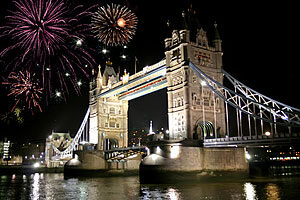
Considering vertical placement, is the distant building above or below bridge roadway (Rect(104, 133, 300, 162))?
above

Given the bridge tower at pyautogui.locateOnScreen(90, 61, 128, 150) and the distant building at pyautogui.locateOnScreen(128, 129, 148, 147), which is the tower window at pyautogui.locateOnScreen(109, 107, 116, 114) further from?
the distant building at pyautogui.locateOnScreen(128, 129, 148, 147)

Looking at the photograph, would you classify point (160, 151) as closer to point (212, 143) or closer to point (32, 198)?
point (212, 143)

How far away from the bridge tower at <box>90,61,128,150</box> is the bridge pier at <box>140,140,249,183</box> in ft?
77.4

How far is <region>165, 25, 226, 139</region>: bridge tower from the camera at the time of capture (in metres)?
30.9

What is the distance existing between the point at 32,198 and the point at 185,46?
20.1 m

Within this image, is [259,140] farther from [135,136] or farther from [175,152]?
[135,136]

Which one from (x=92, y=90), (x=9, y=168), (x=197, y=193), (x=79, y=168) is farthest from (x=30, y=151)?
(x=197, y=193)

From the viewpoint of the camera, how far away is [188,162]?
83.6ft

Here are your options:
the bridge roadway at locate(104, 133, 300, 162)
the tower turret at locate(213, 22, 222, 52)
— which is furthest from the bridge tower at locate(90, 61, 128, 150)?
the bridge roadway at locate(104, 133, 300, 162)

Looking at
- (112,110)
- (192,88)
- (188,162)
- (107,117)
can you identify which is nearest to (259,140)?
(188,162)

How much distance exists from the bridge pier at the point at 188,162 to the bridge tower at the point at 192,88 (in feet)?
12.6

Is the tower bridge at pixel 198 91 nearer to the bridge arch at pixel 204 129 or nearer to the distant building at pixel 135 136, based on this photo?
the bridge arch at pixel 204 129

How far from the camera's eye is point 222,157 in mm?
26453

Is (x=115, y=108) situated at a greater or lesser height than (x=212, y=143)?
greater
